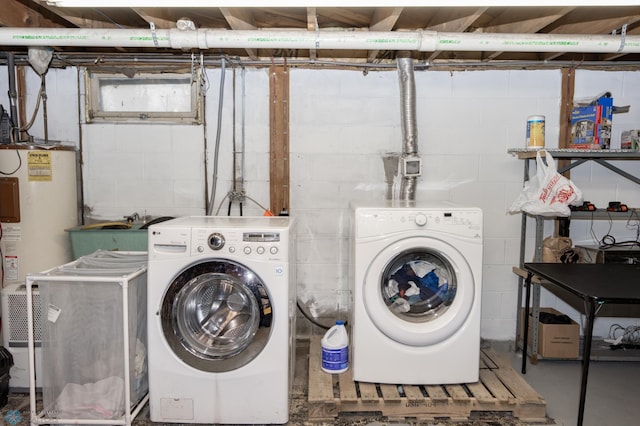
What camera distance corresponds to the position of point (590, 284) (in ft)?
7.23

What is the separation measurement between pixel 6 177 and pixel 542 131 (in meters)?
3.56

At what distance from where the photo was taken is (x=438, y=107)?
3.28m

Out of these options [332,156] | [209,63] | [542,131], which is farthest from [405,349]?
[209,63]

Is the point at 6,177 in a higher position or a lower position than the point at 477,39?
lower

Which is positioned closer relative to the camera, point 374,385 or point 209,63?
Answer: point 374,385

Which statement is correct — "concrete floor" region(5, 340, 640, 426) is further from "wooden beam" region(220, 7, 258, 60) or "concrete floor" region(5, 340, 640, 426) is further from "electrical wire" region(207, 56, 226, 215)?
"wooden beam" region(220, 7, 258, 60)

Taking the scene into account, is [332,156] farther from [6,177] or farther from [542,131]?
[6,177]

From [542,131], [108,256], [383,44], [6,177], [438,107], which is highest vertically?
[383,44]

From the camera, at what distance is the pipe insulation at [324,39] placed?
2506mm

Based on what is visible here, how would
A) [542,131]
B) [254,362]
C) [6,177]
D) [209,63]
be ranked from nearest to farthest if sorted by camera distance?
1. [254,362]
2. [6,177]
3. [542,131]
4. [209,63]

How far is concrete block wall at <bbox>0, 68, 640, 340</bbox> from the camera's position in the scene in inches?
129

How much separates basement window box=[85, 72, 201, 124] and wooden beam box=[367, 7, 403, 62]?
1.41 m

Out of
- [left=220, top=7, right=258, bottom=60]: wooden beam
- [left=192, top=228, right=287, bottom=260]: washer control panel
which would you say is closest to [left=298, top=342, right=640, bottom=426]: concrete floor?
[left=192, top=228, right=287, bottom=260]: washer control panel

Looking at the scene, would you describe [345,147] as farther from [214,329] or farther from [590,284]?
[590,284]
